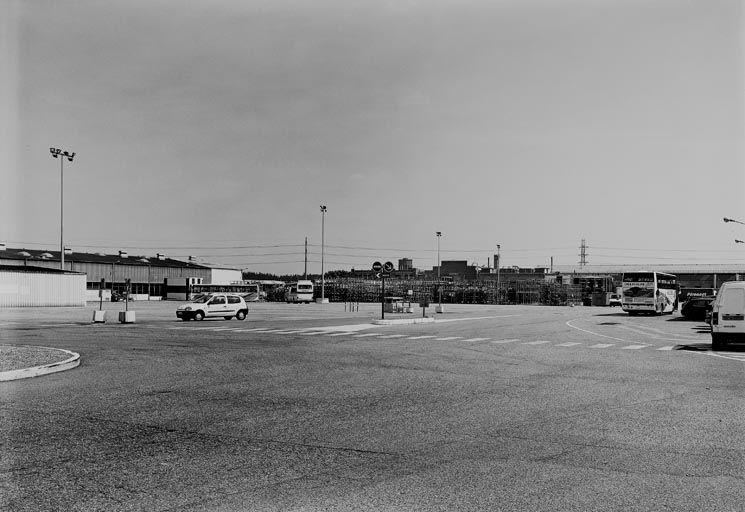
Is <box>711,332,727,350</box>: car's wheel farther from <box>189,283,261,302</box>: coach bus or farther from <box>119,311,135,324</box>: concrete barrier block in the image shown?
<box>189,283,261,302</box>: coach bus

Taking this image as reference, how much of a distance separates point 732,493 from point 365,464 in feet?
11.3

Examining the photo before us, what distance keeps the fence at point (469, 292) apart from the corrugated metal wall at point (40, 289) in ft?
116

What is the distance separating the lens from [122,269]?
4183 inches

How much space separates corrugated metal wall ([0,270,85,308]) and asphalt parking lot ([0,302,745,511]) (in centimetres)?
5063

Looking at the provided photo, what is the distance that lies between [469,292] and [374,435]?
8881 cm

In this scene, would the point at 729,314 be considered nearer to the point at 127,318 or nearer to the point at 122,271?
the point at 127,318

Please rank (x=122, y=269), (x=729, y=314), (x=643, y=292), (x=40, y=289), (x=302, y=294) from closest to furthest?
(x=729, y=314) < (x=643, y=292) < (x=40, y=289) < (x=302, y=294) < (x=122, y=269)

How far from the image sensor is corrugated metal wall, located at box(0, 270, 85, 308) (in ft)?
197

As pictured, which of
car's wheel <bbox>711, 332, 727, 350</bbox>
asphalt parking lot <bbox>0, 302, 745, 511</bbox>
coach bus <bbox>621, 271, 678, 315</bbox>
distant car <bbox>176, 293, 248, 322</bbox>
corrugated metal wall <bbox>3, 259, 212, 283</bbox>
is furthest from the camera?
corrugated metal wall <bbox>3, 259, 212, 283</bbox>

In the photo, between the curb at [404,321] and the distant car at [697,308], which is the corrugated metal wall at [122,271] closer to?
the curb at [404,321]

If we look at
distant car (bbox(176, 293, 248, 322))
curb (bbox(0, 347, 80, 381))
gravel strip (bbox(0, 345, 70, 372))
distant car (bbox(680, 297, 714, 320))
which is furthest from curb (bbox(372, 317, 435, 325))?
curb (bbox(0, 347, 80, 381))

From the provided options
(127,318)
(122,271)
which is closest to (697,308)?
(127,318)

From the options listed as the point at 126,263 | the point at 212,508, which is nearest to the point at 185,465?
the point at 212,508

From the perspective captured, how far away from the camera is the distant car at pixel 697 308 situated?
44.1 metres
